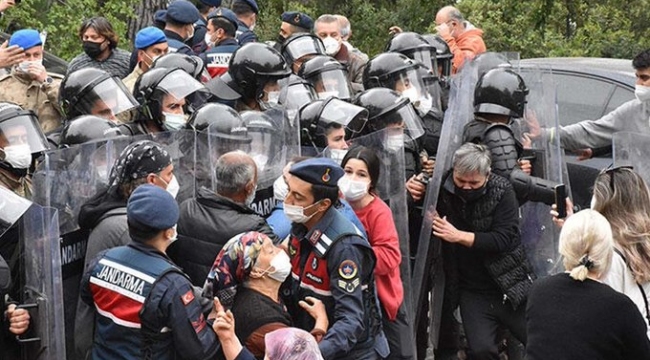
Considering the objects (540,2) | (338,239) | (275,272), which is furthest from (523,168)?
(540,2)

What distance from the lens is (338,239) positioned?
5.77 metres

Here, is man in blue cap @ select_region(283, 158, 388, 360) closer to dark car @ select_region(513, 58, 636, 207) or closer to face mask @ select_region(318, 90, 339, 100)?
face mask @ select_region(318, 90, 339, 100)

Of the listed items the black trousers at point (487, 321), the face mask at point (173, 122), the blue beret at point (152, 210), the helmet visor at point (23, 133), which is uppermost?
the blue beret at point (152, 210)

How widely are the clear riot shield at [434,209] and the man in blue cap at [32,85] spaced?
2642mm

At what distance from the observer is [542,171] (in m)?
→ 7.85

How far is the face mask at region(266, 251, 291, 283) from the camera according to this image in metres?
5.40

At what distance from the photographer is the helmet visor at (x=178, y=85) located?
731cm

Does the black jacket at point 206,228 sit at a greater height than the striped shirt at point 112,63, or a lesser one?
greater

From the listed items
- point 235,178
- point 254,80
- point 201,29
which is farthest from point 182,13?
point 235,178

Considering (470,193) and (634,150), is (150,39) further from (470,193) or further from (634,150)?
(634,150)

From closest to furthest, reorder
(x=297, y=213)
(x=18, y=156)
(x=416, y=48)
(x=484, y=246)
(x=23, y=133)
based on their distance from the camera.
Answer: (x=297, y=213) → (x=18, y=156) → (x=23, y=133) → (x=484, y=246) → (x=416, y=48)

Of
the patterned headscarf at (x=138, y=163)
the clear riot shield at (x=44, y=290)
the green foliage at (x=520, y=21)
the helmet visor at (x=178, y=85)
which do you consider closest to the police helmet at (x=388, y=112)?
the helmet visor at (x=178, y=85)

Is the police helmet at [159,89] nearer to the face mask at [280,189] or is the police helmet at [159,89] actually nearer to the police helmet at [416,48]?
the face mask at [280,189]

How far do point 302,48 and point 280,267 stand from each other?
4.08 meters
